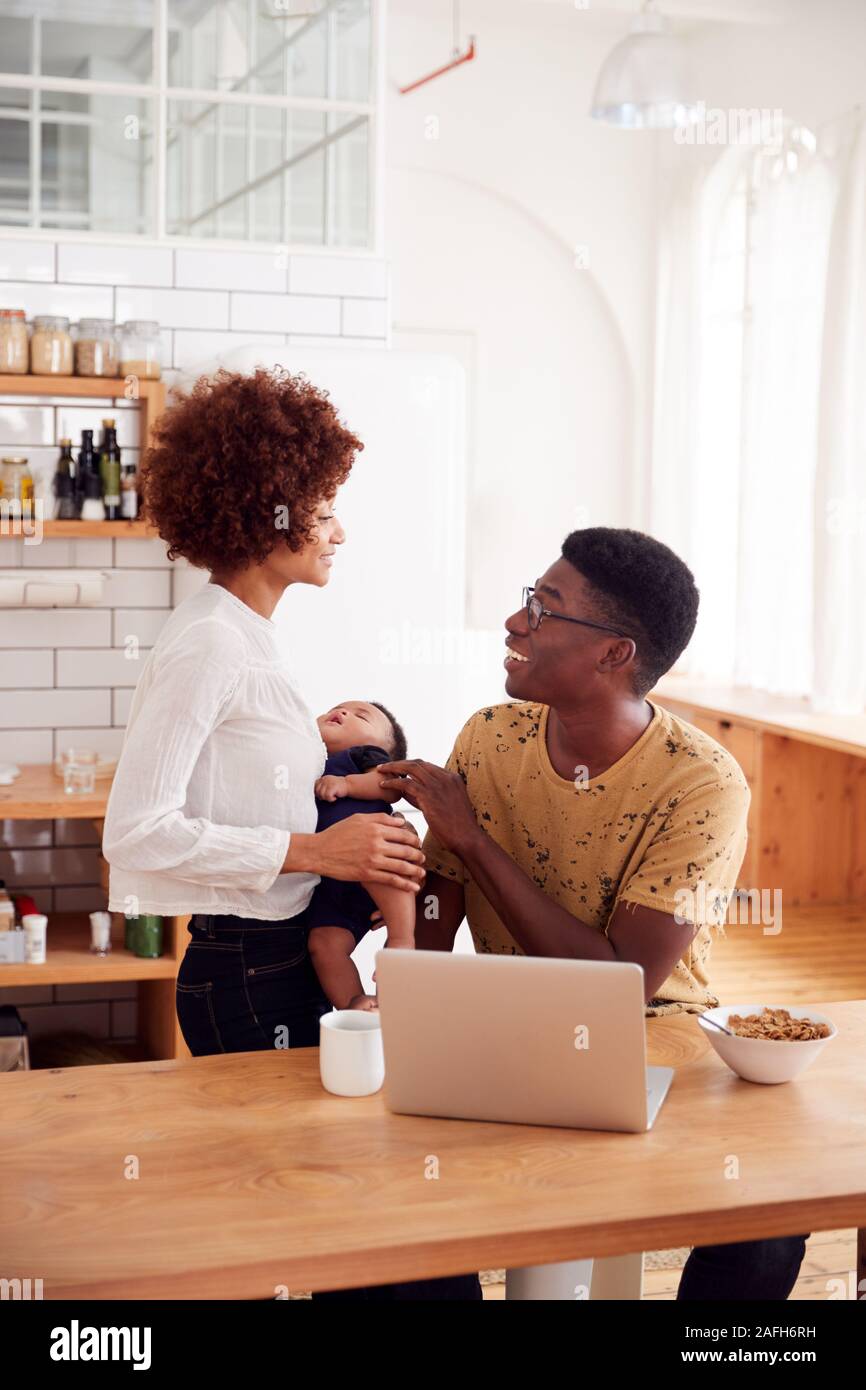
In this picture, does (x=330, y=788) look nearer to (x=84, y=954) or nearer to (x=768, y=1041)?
(x=768, y=1041)

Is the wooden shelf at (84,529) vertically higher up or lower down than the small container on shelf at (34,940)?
higher up

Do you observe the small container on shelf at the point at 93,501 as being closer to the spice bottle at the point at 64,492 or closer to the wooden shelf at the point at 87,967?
the spice bottle at the point at 64,492

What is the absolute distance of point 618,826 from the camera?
2.05 meters

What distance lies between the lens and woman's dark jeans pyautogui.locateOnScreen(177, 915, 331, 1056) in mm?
1994

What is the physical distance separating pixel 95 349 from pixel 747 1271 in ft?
8.88

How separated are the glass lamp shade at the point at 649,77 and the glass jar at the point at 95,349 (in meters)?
2.24

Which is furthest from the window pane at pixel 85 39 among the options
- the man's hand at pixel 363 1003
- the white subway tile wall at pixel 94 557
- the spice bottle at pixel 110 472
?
the man's hand at pixel 363 1003

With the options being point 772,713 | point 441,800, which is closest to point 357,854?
point 441,800

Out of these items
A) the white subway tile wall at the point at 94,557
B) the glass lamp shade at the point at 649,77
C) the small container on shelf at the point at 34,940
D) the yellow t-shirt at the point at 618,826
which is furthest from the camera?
the glass lamp shade at the point at 649,77

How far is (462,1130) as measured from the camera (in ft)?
5.12

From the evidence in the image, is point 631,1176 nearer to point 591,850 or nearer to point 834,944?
point 591,850

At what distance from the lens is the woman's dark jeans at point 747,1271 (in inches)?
72.9
